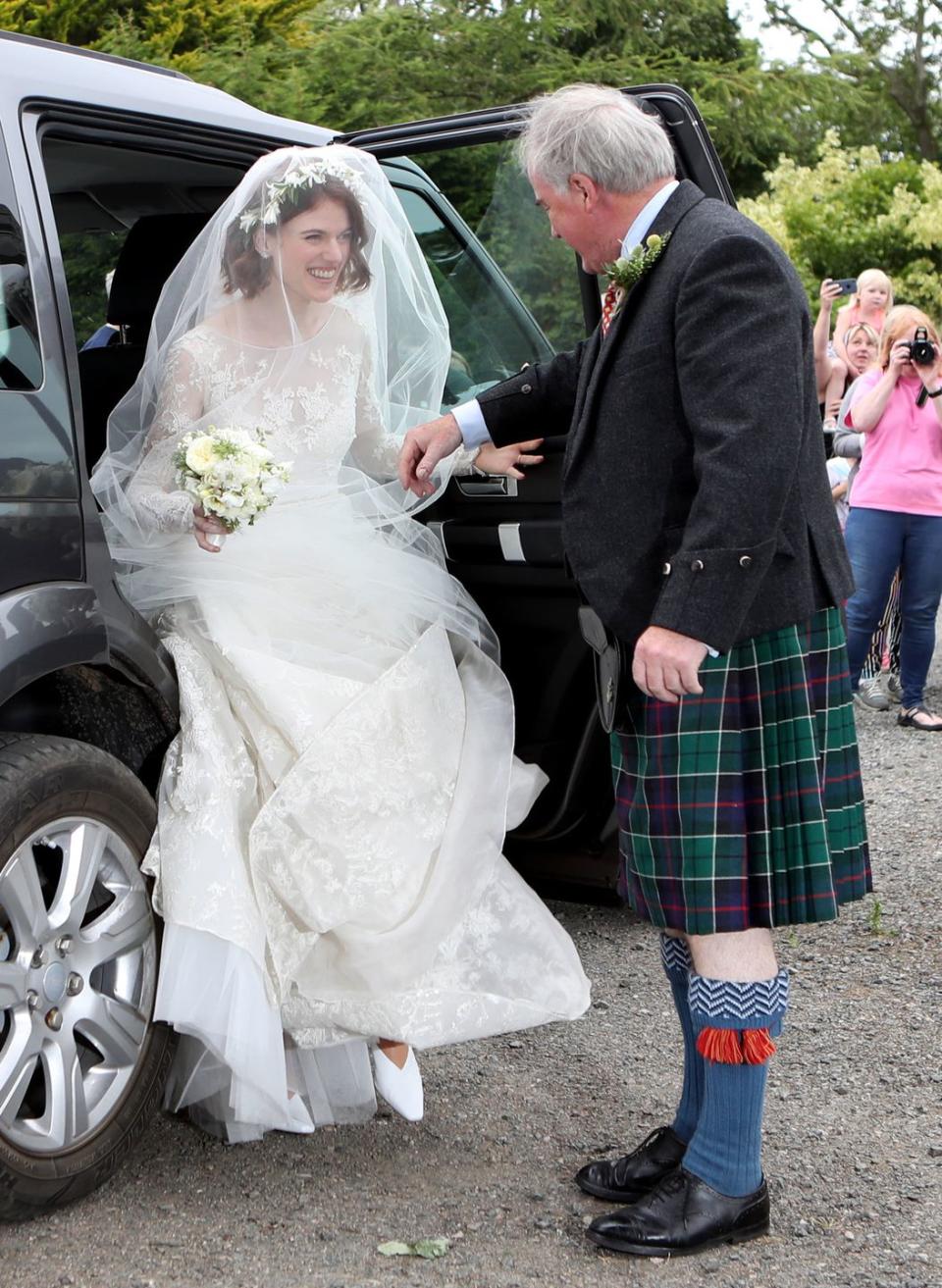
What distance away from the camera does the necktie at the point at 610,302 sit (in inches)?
104

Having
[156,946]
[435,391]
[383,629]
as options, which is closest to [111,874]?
[156,946]

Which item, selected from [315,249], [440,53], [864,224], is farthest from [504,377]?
[864,224]

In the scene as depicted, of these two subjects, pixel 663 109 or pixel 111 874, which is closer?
pixel 111 874

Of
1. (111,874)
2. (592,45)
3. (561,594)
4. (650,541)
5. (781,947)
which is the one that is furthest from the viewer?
(592,45)

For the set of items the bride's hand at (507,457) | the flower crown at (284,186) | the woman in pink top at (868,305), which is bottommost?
the woman in pink top at (868,305)

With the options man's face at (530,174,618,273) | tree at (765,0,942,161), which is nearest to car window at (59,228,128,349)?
man's face at (530,174,618,273)

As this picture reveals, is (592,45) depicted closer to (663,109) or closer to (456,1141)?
(663,109)

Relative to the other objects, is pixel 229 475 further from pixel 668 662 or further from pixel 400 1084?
pixel 400 1084

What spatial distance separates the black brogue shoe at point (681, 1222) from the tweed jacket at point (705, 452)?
1.01m

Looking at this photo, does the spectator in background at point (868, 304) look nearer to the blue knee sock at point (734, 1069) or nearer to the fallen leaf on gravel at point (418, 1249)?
the blue knee sock at point (734, 1069)

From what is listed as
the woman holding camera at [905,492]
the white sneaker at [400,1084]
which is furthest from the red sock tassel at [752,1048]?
the woman holding camera at [905,492]

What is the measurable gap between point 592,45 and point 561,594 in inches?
643

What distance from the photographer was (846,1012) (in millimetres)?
3789

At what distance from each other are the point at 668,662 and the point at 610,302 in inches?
26.8
